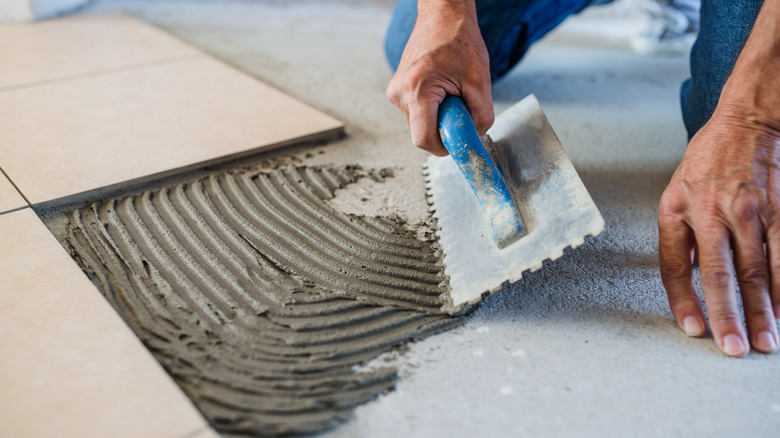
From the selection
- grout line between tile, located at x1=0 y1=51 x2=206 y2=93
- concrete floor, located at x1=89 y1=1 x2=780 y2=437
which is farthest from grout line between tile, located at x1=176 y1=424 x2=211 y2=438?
grout line between tile, located at x1=0 y1=51 x2=206 y2=93

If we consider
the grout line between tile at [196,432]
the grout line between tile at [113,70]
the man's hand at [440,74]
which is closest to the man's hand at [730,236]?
the man's hand at [440,74]

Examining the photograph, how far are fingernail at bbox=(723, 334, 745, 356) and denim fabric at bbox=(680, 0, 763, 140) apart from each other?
0.77m

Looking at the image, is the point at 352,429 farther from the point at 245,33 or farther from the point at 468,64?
the point at 245,33

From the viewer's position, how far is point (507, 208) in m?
1.19

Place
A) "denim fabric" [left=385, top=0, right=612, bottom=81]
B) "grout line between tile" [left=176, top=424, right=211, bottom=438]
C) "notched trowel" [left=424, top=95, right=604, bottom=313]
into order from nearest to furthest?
1. "grout line between tile" [left=176, top=424, right=211, bottom=438]
2. "notched trowel" [left=424, top=95, right=604, bottom=313]
3. "denim fabric" [left=385, top=0, right=612, bottom=81]

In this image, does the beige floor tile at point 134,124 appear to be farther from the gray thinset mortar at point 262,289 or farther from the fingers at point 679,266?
the fingers at point 679,266

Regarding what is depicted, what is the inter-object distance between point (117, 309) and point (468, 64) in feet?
2.76

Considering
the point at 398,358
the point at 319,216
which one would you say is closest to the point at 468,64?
the point at 319,216

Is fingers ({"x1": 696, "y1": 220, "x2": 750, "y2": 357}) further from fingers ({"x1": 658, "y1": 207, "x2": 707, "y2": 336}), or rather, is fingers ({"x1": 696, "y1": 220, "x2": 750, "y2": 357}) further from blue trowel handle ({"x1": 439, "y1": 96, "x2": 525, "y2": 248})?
blue trowel handle ({"x1": 439, "y1": 96, "x2": 525, "y2": 248})

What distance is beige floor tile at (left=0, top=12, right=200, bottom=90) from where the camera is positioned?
7.25 ft

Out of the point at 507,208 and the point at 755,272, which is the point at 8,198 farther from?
the point at 755,272

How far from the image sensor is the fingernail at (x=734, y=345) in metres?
1.07

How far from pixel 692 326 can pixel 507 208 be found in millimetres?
396

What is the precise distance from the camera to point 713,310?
1098 millimetres
